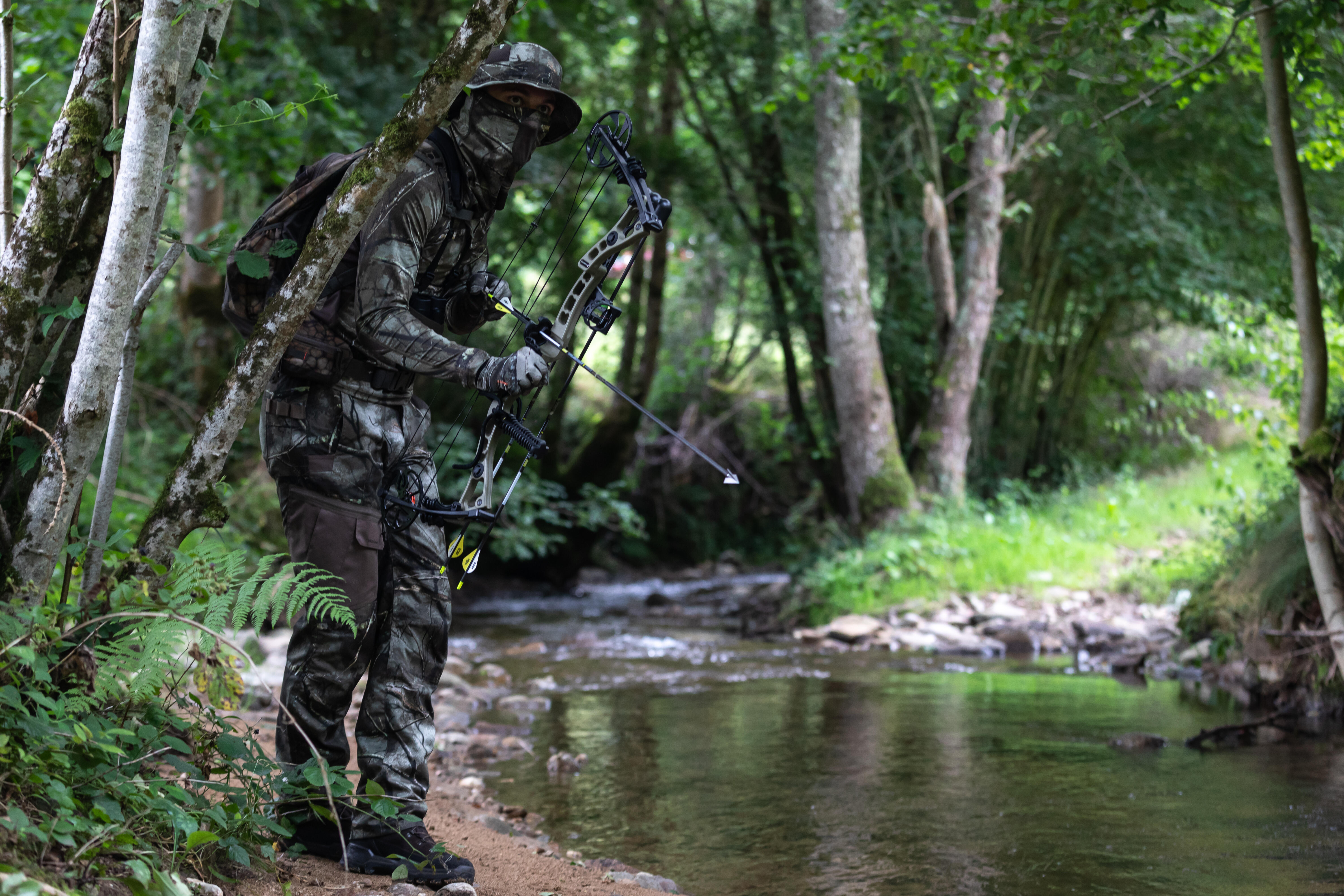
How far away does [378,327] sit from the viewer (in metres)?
2.93

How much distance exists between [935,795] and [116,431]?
3167 millimetres

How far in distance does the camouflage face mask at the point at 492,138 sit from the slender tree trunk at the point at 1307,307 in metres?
3.39

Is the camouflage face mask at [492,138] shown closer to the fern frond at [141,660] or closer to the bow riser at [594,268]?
the bow riser at [594,268]

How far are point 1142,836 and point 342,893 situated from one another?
262 centimetres

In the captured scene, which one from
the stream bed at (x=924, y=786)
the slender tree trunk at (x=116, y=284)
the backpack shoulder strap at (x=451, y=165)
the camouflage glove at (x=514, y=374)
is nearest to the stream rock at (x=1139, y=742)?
the stream bed at (x=924, y=786)

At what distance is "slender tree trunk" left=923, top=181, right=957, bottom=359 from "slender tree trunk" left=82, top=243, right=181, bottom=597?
9239 mm

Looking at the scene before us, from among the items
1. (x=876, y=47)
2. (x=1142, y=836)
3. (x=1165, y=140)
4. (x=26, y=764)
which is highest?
(x=1165, y=140)

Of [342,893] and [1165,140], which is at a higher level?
[1165,140]

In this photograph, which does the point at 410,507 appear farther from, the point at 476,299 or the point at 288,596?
the point at 476,299

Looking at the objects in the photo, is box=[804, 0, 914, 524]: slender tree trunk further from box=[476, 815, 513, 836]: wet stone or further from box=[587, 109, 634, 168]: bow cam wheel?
box=[587, 109, 634, 168]: bow cam wheel

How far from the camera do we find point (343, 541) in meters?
2.98

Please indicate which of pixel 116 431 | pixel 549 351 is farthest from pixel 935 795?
pixel 116 431

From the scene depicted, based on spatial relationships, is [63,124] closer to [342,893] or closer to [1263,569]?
[342,893]

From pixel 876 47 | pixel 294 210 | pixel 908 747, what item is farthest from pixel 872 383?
pixel 294 210
